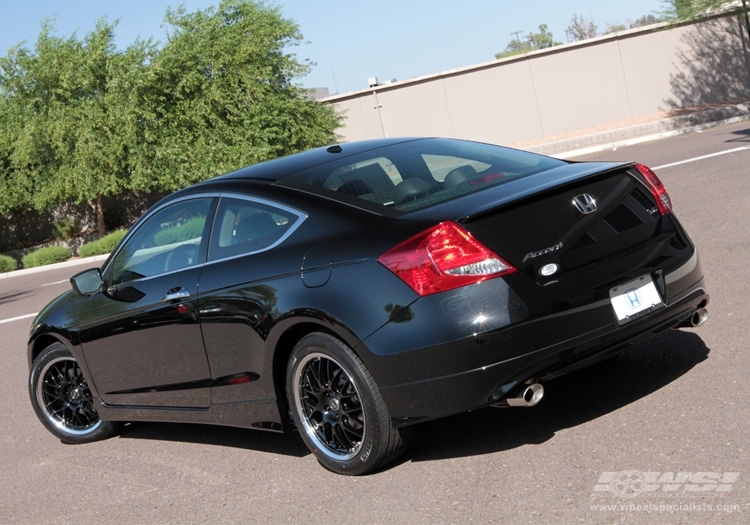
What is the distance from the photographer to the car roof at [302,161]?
555 centimetres

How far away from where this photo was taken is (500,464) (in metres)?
4.77

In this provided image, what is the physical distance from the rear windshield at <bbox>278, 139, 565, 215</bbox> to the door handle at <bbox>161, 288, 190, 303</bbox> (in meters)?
0.85

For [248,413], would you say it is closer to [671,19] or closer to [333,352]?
[333,352]

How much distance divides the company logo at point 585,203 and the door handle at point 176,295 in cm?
222

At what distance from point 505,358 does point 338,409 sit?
981 millimetres

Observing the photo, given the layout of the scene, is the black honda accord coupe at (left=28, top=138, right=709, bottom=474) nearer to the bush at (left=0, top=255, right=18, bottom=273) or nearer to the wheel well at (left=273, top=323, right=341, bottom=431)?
the wheel well at (left=273, top=323, right=341, bottom=431)

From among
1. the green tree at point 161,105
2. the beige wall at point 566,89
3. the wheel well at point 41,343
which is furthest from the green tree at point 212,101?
the wheel well at point 41,343

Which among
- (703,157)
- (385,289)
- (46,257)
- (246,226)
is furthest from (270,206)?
(46,257)

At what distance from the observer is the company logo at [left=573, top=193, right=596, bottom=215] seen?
4.73 metres

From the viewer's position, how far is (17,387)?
8.93 metres

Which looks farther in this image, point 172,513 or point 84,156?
point 84,156

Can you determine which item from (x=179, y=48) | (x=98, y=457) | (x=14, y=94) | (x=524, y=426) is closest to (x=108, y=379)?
(x=98, y=457)

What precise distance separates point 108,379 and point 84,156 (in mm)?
27419

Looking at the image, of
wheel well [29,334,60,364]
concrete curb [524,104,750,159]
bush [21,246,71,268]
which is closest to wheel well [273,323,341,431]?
wheel well [29,334,60,364]
